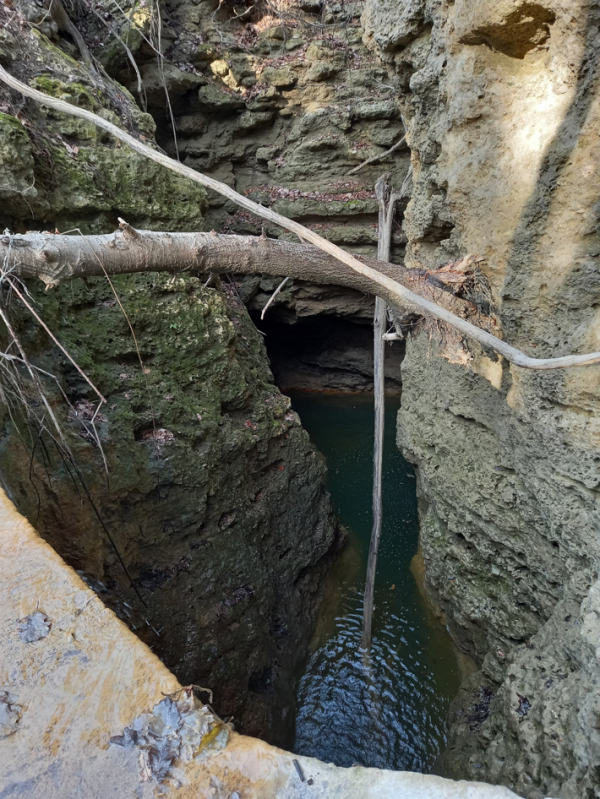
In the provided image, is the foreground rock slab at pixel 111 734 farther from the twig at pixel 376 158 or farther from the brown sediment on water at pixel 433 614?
the twig at pixel 376 158

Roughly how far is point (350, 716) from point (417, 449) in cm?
243

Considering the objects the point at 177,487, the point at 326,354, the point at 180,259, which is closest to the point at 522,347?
the point at 180,259

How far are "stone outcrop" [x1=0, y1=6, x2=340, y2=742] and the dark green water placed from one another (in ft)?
0.94

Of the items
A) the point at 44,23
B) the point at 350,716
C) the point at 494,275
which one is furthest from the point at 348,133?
the point at 350,716

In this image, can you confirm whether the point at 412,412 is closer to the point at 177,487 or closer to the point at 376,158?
the point at 177,487

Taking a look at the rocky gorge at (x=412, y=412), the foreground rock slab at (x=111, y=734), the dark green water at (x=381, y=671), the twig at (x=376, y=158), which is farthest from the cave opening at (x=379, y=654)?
the twig at (x=376, y=158)

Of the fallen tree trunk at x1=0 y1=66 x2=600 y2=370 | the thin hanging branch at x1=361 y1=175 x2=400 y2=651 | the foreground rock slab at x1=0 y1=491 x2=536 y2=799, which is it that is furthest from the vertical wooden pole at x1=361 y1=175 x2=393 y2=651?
the foreground rock slab at x1=0 y1=491 x2=536 y2=799

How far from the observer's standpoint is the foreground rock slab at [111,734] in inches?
41.5

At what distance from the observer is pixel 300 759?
1.13 m

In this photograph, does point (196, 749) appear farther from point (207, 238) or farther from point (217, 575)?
point (217, 575)

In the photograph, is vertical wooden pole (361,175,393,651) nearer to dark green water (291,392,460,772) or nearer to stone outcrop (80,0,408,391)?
dark green water (291,392,460,772)

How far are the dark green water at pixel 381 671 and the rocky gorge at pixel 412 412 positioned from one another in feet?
0.83

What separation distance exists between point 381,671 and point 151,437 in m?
3.02

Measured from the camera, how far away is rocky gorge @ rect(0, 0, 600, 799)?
2.20 meters
